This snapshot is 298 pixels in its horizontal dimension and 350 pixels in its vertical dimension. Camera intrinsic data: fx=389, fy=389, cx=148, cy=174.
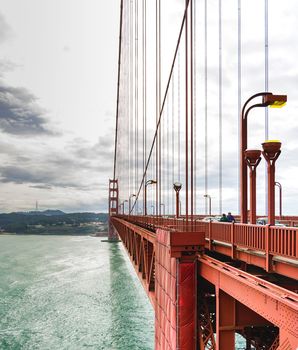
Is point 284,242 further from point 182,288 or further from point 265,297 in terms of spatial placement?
point 182,288

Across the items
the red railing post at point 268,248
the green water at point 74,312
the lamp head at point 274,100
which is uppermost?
the lamp head at point 274,100

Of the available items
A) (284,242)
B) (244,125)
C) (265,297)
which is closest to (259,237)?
(284,242)

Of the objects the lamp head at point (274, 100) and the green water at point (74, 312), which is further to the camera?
the green water at point (74, 312)

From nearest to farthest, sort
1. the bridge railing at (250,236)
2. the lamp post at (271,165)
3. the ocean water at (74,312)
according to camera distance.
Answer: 1. the bridge railing at (250,236)
2. the lamp post at (271,165)
3. the ocean water at (74,312)

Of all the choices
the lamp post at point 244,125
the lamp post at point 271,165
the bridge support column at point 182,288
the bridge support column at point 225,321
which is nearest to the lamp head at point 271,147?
the lamp post at point 271,165

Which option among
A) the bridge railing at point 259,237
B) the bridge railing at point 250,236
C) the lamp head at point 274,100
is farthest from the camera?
the lamp head at point 274,100

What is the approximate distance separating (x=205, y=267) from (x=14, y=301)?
2850 centimetres

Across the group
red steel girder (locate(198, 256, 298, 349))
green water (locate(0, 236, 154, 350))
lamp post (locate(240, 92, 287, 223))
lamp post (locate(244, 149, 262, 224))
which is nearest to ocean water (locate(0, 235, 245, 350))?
green water (locate(0, 236, 154, 350))

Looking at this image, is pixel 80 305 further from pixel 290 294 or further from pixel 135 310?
pixel 290 294

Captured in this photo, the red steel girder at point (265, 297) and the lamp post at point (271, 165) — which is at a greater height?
the lamp post at point (271, 165)

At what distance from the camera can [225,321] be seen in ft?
23.1

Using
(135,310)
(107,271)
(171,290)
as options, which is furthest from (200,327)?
(107,271)

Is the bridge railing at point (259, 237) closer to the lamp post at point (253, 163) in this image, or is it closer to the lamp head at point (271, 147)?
the lamp post at point (253, 163)

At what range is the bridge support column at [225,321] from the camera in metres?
6.89
